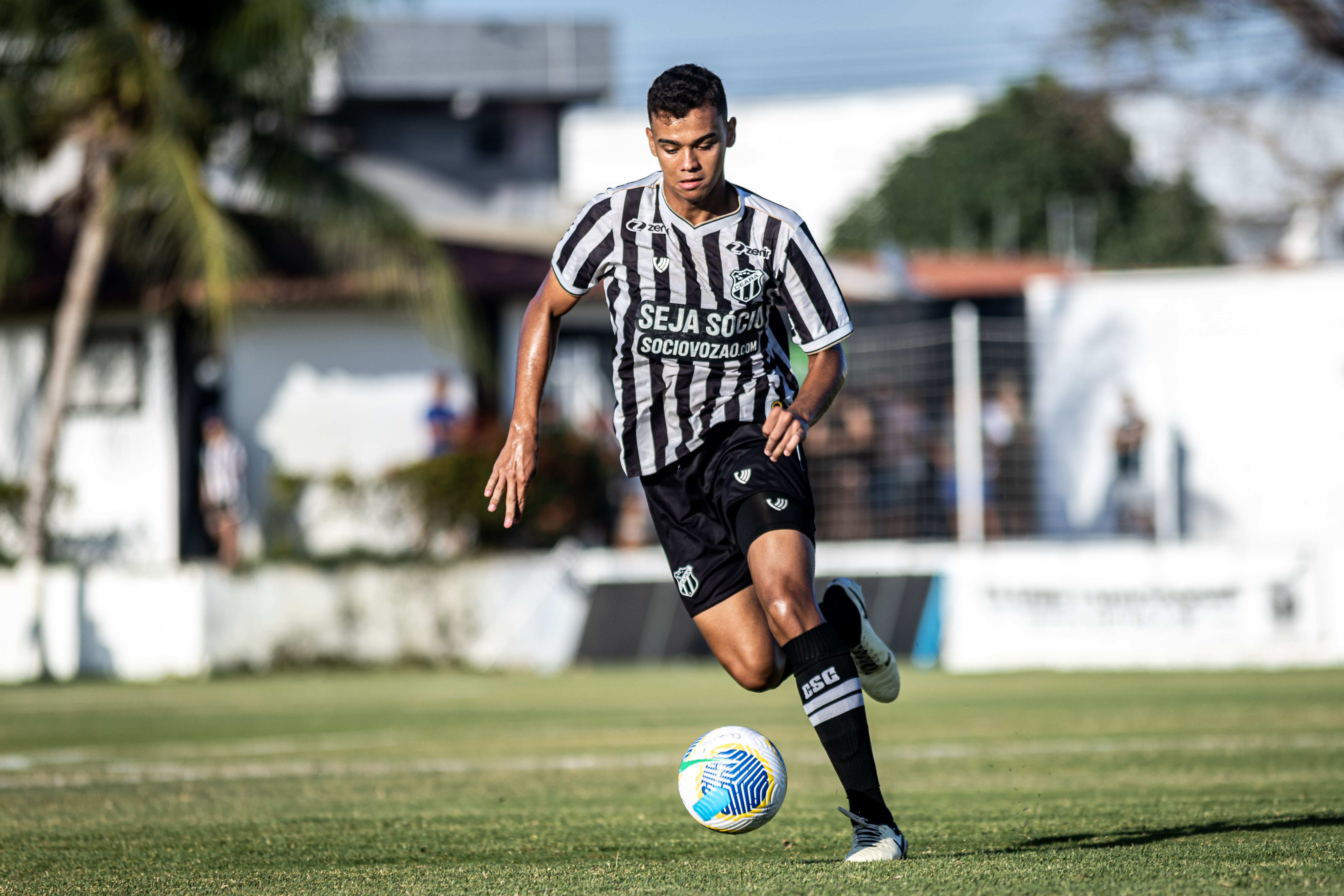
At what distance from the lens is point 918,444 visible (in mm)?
18312

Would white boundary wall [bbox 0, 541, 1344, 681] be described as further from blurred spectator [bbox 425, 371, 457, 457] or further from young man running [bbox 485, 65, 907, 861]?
young man running [bbox 485, 65, 907, 861]

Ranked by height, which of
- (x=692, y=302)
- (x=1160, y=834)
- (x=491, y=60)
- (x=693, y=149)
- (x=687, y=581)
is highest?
(x=491, y=60)

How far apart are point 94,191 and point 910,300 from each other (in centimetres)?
1055

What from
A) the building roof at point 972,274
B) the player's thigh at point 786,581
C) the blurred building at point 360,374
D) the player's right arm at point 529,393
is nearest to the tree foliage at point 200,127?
the blurred building at point 360,374

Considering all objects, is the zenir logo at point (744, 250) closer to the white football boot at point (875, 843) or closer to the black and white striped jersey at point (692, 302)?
the black and white striped jersey at point (692, 302)

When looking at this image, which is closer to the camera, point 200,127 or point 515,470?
point 515,470

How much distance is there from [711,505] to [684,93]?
131 cm

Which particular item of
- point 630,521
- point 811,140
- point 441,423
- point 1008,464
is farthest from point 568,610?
point 811,140

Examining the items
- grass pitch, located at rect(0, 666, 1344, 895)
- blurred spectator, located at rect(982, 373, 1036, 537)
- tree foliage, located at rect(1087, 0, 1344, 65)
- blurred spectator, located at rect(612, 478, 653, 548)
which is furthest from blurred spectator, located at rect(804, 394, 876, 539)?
tree foliage, located at rect(1087, 0, 1344, 65)

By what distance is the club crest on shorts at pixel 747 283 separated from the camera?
17.9ft

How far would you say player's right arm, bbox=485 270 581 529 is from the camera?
5426mm

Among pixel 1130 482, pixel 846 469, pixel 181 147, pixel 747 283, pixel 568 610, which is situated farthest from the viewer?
pixel 181 147

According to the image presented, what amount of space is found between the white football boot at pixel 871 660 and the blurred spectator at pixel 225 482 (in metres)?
15.8

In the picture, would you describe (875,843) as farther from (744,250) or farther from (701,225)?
(701,225)
